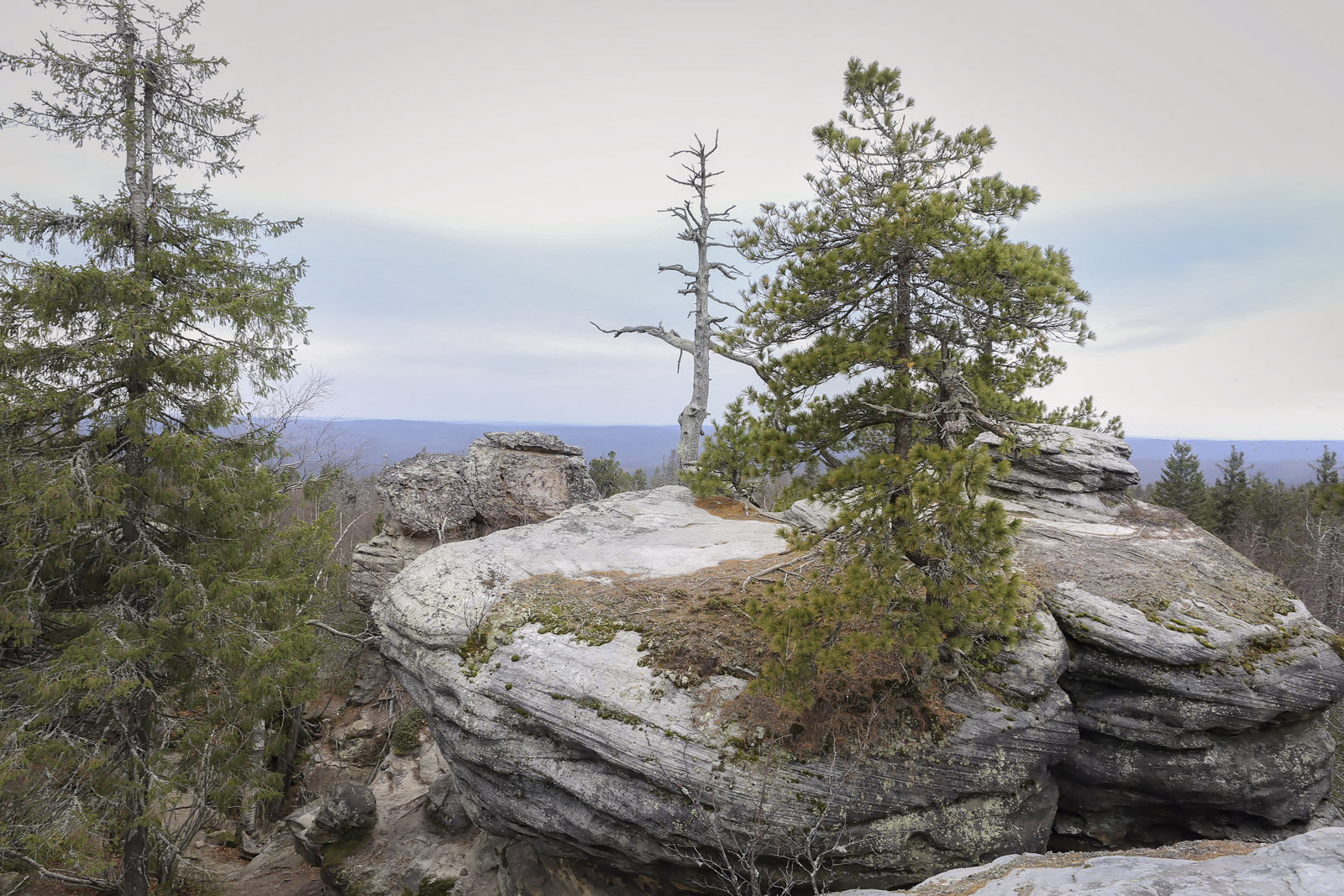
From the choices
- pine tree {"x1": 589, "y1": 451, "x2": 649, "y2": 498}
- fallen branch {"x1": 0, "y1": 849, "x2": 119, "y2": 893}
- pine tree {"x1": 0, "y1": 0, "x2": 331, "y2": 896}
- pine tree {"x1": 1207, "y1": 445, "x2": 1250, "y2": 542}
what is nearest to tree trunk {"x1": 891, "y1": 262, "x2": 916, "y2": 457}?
pine tree {"x1": 0, "y1": 0, "x2": 331, "y2": 896}

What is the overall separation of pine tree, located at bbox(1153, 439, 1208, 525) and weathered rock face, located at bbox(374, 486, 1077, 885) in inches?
1191

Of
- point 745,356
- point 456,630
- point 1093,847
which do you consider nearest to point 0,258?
point 456,630

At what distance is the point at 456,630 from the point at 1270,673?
10.4 metres

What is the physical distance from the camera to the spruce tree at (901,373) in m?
5.81

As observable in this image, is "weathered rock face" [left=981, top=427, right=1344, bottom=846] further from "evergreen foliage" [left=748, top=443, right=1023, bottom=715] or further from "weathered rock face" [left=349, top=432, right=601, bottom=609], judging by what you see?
"weathered rock face" [left=349, top=432, right=601, bottom=609]

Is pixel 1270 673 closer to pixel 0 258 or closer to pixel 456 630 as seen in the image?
pixel 456 630

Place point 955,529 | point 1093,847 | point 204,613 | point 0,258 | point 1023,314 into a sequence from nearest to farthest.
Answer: point 955,529, point 1023,314, point 1093,847, point 0,258, point 204,613

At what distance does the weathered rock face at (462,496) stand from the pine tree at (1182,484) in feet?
100

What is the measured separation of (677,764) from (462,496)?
12.4 meters

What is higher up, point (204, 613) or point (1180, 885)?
point (1180, 885)

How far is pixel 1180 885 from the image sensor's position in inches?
137

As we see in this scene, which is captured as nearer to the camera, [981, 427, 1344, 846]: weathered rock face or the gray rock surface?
the gray rock surface

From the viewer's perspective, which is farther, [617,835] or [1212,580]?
[1212,580]

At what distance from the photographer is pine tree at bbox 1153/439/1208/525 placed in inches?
1170
